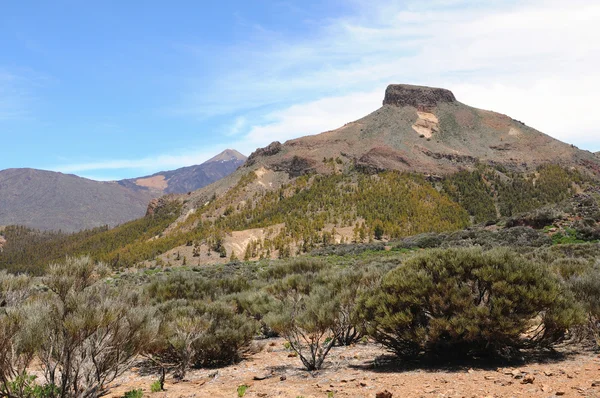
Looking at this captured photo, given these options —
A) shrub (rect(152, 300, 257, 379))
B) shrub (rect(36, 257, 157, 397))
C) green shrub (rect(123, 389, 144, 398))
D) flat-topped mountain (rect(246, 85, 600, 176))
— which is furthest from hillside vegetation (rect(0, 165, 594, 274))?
shrub (rect(36, 257, 157, 397))

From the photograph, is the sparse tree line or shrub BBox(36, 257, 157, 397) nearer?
shrub BBox(36, 257, 157, 397)

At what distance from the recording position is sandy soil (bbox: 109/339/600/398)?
21.2ft

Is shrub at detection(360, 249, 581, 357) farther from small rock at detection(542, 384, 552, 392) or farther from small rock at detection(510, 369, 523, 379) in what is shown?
small rock at detection(542, 384, 552, 392)

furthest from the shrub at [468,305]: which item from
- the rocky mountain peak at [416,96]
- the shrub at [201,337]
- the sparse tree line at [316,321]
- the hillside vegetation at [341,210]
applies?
the rocky mountain peak at [416,96]

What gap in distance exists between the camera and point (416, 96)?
12450 centimetres

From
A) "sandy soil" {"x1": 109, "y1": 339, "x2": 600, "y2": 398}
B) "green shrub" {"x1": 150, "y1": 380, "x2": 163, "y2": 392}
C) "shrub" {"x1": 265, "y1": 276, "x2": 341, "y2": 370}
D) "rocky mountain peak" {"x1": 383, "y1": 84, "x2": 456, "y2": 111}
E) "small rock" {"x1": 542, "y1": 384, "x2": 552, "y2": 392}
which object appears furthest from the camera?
"rocky mountain peak" {"x1": 383, "y1": 84, "x2": 456, "y2": 111}

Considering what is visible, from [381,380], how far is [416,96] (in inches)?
4958

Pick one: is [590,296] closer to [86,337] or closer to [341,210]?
[86,337]

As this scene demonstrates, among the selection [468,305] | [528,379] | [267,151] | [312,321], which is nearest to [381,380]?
[312,321]

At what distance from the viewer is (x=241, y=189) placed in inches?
3760

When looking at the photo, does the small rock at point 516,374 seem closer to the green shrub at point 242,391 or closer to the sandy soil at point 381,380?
the sandy soil at point 381,380

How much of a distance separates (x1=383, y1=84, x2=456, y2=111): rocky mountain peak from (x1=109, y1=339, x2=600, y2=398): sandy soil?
120727 mm

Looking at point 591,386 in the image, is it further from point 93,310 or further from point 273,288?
point 273,288

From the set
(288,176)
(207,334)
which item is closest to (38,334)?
(207,334)
